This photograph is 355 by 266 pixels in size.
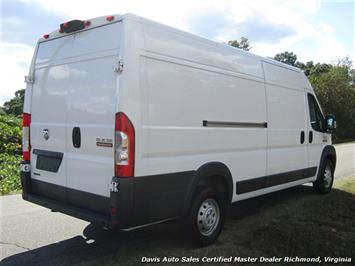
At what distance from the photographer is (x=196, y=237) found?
15.7ft

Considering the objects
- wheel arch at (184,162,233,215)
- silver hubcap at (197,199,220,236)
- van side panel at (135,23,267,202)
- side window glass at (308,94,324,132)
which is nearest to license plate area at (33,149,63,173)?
van side panel at (135,23,267,202)

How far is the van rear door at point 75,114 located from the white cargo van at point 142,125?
0.5 inches

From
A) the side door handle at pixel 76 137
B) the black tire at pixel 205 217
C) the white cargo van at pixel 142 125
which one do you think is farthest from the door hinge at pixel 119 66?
the black tire at pixel 205 217

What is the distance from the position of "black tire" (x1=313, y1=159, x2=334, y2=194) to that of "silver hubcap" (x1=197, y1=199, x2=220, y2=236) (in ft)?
12.4

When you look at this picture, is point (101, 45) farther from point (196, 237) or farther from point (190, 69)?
point (196, 237)

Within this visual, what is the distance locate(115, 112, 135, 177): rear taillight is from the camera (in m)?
3.95

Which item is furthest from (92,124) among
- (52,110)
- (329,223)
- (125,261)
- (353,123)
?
(353,123)

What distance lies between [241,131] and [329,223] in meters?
2.03

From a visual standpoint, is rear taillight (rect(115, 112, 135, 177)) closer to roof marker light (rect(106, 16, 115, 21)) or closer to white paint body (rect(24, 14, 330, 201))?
white paint body (rect(24, 14, 330, 201))

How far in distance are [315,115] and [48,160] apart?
17.9 feet

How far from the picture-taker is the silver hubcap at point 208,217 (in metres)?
4.90

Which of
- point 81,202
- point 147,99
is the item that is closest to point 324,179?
point 147,99

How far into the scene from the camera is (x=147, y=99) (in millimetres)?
4133

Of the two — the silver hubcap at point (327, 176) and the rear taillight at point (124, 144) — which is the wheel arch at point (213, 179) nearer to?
the rear taillight at point (124, 144)
